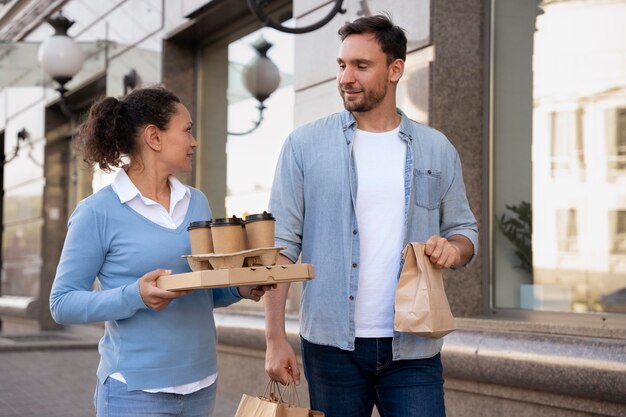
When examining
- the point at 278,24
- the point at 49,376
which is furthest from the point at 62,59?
the point at 278,24

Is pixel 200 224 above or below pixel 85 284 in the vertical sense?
above

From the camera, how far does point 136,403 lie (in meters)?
2.94

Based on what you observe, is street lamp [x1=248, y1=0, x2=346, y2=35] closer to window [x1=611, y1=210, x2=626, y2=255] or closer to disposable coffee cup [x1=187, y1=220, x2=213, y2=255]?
window [x1=611, y1=210, x2=626, y2=255]

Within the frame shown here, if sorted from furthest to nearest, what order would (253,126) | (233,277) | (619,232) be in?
(253,126), (619,232), (233,277)

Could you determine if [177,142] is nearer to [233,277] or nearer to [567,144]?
[233,277]

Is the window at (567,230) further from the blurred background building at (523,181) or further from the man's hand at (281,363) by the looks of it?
the man's hand at (281,363)

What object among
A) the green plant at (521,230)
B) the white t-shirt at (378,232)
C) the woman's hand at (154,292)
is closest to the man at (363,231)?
the white t-shirt at (378,232)

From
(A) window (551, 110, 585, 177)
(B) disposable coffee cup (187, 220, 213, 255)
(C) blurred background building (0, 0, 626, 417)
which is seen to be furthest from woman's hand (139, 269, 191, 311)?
(A) window (551, 110, 585, 177)

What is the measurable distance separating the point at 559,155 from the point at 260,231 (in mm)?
3363

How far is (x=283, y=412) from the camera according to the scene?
2953 millimetres

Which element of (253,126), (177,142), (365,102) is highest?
(253,126)

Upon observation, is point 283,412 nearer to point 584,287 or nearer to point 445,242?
point 445,242

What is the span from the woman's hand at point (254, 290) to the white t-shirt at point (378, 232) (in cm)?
35

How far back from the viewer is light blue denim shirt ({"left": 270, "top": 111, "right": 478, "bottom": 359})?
10.5 feet
